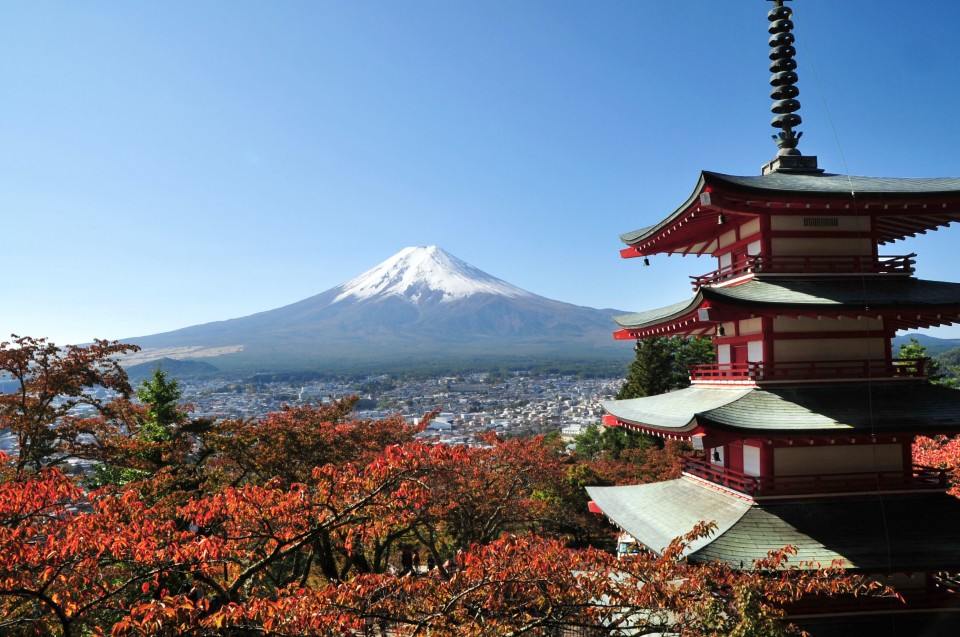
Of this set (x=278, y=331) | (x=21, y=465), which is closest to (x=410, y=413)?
(x=21, y=465)

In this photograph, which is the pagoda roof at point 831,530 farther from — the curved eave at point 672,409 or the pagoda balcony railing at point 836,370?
the pagoda balcony railing at point 836,370

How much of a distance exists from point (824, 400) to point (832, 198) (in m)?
3.03

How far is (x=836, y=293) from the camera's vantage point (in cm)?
857

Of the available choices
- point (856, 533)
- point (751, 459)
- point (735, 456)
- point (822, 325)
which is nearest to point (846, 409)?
point (822, 325)

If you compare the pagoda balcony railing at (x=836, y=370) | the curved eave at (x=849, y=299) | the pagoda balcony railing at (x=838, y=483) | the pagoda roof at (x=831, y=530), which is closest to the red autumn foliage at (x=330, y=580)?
the pagoda roof at (x=831, y=530)

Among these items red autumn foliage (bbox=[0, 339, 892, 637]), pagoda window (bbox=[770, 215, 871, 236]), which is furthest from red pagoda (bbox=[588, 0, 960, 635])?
red autumn foliage (bbox=[0, 339, 892, 637])

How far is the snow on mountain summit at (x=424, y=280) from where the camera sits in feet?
534

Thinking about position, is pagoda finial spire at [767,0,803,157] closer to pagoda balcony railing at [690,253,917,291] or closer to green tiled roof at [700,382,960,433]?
pagoda balcony railing at [690,253,917,291]

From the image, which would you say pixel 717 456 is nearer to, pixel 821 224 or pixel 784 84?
pixel 821 224

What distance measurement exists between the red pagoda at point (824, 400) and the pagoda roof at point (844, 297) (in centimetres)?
3

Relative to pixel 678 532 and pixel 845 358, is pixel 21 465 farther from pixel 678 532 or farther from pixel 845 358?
pixel 845 358

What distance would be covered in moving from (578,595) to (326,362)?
12006cm

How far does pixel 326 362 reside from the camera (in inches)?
4769

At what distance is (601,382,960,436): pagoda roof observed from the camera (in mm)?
7816
